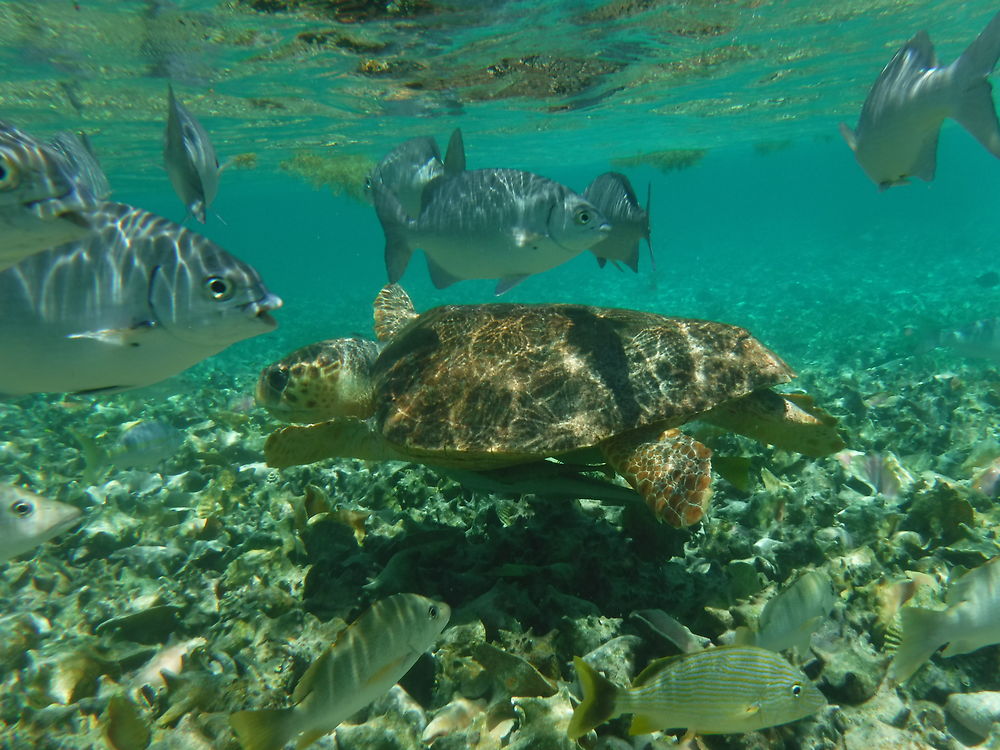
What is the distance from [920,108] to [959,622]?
10.6ft

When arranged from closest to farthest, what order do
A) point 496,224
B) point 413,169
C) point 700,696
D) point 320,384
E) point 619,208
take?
point 700,696, point 320,384, point 496,224, point 619,208, point 413,169

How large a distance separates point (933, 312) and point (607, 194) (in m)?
18.4

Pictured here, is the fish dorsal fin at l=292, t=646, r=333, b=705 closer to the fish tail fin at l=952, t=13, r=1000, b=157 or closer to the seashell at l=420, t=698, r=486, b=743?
the seashell at l=420, t=698, r=486, b=743

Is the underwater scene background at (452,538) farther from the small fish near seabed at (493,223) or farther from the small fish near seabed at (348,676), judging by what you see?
the small fish near seabed at (493,223)

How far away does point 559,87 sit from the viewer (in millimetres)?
18641

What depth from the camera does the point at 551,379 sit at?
329cm

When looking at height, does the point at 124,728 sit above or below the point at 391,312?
below

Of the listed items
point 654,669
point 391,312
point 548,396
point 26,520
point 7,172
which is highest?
point 391,312

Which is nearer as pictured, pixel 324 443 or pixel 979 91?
pixel 979 91

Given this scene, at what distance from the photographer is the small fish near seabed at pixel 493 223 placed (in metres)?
3.82

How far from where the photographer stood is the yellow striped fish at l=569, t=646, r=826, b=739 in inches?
76.6

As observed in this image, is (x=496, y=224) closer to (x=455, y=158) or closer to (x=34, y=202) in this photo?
(x=455, y=158)

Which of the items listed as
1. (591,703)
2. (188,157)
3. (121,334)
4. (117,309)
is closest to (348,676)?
(591,703)

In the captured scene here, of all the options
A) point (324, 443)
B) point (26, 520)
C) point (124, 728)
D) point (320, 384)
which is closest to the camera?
point (124, 728)
